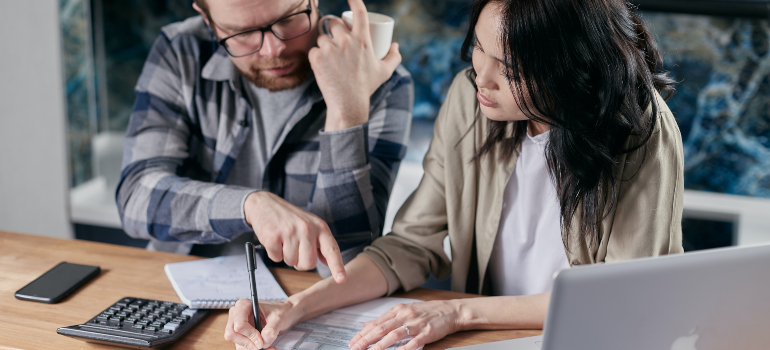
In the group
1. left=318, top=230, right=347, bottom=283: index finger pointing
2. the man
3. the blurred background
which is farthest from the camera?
the blurred background

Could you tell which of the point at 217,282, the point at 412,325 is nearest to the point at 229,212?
the point at 217,282

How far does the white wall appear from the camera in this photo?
7.73 feet

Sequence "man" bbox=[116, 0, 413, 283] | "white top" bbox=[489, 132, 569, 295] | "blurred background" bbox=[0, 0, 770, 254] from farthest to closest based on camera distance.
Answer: "blurred background" bbox=[0, 0, 770, 254] → "man" bbox=[116, 0, 413, 283] → "white top" bbox=[489, 132, 569, 295]

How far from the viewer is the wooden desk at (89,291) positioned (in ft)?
3.17

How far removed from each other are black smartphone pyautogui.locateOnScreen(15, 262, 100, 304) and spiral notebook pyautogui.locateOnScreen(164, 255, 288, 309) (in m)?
0.15

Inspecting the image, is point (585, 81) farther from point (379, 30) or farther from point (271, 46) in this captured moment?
point (271, 46)

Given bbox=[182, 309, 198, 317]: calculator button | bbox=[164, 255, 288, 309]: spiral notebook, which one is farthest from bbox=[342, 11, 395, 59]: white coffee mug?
bbox=[182, 309, 198, 317]: calculator button

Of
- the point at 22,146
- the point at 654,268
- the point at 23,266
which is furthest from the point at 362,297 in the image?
the point at 22,146

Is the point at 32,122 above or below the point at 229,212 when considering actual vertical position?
below

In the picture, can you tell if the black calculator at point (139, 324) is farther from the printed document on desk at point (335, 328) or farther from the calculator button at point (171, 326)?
the printed document on desk at point (335, 328)

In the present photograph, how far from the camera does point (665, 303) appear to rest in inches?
27.7

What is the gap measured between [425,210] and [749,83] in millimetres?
1684

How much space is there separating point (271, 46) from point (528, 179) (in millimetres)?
622

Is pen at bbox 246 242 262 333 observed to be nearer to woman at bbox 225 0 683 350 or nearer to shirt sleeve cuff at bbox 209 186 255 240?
woman at bbox 225 0 683 350
